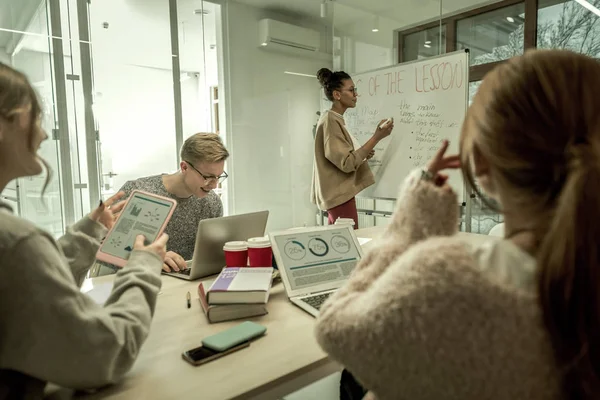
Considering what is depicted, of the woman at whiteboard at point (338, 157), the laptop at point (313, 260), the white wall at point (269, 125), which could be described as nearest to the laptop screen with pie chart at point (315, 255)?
→ the laptop at point (313, 260)

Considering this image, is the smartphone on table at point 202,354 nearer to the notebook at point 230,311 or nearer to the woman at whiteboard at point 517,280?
the notebook at point 230,311

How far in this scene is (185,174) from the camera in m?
1.97

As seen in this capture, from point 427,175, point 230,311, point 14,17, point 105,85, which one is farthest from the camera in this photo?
point 105,85

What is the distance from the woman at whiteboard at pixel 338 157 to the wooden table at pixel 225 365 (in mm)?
1760

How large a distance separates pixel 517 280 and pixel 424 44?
3.37m

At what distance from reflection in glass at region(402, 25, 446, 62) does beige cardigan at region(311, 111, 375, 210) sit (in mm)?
1111

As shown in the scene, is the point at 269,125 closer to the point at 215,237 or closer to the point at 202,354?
the point at 215,237

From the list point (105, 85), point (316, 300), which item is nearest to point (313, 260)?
point (316, 300)

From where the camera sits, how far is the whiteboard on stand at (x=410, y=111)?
279 cm

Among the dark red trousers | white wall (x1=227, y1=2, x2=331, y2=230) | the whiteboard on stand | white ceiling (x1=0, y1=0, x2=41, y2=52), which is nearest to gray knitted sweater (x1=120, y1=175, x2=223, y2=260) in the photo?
the dark red trousers

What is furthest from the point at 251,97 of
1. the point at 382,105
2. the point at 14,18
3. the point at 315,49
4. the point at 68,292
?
the point at 68,292

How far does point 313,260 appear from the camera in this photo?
1331mm

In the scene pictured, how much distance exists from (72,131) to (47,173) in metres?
2.38

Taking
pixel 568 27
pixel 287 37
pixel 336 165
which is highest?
pixel 287 37
